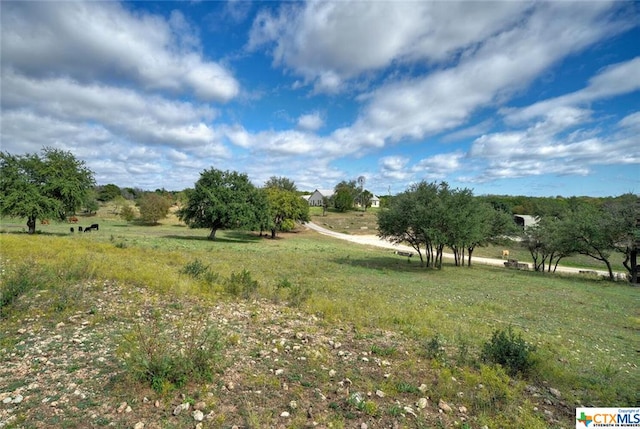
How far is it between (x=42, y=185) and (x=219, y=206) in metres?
19.1

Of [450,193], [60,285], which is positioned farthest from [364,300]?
[450,193]

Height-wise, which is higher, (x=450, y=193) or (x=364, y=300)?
(x=450, y=193)

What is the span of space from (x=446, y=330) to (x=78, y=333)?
10221 millimetres

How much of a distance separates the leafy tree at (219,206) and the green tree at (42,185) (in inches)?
518

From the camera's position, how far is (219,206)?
142 ft

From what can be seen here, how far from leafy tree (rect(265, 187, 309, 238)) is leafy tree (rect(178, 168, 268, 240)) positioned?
958 centimetres

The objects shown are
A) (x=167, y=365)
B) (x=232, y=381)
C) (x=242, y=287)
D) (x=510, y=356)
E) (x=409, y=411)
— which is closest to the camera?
(x=409, y=411)

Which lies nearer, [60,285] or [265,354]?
[265,354]

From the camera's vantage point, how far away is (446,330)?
31.6 feet

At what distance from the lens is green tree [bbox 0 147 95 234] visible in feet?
98.7

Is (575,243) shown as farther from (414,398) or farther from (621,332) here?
(414,398)

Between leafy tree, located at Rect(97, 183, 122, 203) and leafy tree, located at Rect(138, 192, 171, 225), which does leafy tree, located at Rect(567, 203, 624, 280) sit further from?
leafy tree, located at Rect(97, 183, 122, 203)

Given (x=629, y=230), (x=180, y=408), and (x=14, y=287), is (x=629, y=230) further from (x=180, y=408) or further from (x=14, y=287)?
(x=14, y=287)

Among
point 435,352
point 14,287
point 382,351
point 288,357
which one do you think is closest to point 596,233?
point 435,352
